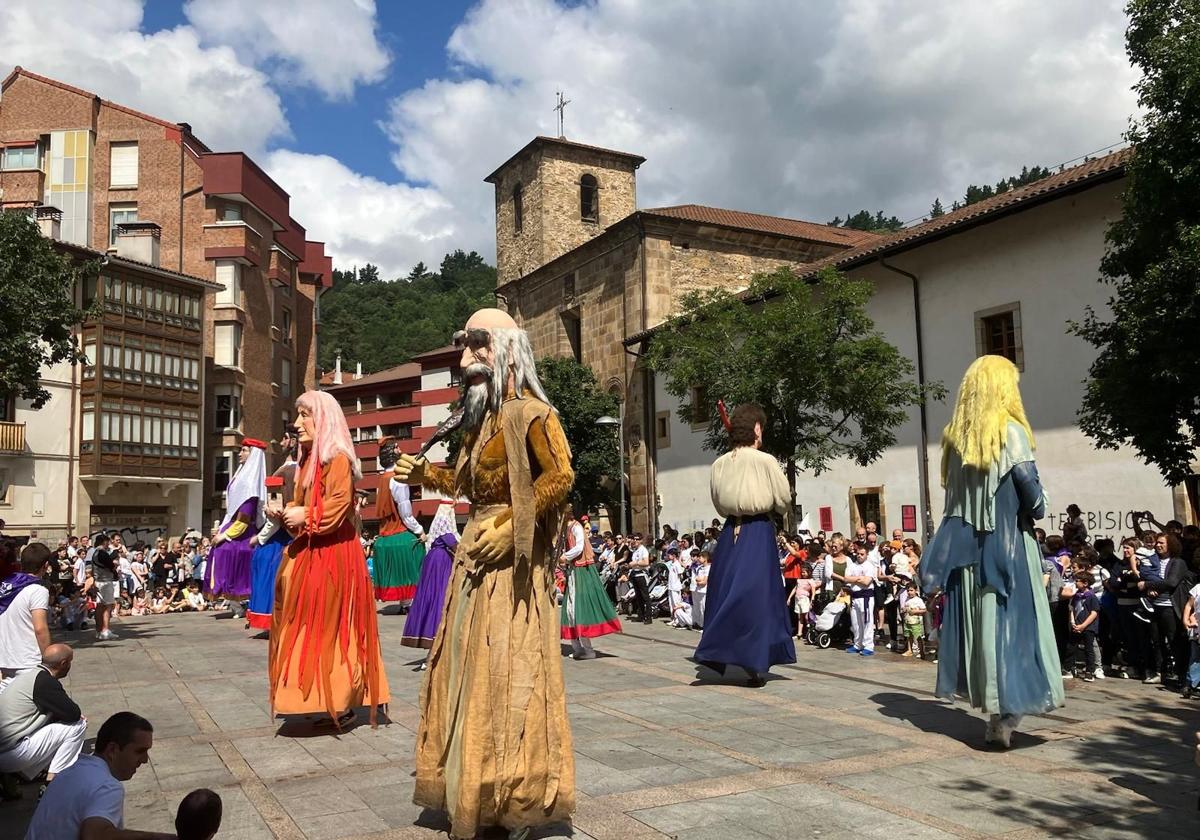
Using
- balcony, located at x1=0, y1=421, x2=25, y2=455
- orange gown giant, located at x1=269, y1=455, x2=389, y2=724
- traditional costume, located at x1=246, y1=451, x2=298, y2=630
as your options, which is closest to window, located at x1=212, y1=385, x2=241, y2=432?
balcony, located at x1=0, y1=421, x2=25, y2=455

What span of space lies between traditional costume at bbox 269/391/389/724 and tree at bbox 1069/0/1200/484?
9.76 m

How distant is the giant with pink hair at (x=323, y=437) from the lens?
663 centimetres

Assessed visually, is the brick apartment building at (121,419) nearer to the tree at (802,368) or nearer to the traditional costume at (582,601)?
the tree at (802,368)

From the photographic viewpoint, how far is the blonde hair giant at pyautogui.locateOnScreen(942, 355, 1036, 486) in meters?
6.24

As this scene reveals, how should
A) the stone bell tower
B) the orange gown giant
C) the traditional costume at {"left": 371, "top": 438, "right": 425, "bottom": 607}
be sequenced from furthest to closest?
the stone bell tower
the traditional costume at {"left": 371, "top": 438, "right": 425, "bottom": 607}
the orange gown giant

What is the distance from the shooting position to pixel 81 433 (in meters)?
33.6

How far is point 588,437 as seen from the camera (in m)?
37.0

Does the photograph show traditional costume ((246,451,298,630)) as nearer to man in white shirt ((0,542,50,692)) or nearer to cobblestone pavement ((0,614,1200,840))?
cobblestone pavement ((0,614,1200,840))

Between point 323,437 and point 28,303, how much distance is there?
867 cm

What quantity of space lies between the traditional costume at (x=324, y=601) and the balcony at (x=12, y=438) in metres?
29.1

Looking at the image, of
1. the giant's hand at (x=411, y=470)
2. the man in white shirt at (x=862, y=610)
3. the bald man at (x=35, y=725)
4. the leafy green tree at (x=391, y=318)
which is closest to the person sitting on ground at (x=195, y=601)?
the man in white shirt at (x=862, y=610)

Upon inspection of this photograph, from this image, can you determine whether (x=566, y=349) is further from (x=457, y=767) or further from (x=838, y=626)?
(x=457, y=767)

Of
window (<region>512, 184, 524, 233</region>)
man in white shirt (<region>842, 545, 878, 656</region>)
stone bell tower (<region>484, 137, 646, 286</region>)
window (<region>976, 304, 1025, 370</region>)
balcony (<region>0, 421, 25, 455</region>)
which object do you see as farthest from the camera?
window (<region>512, 184, 524, 233</region>)

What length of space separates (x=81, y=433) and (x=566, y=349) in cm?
1800
